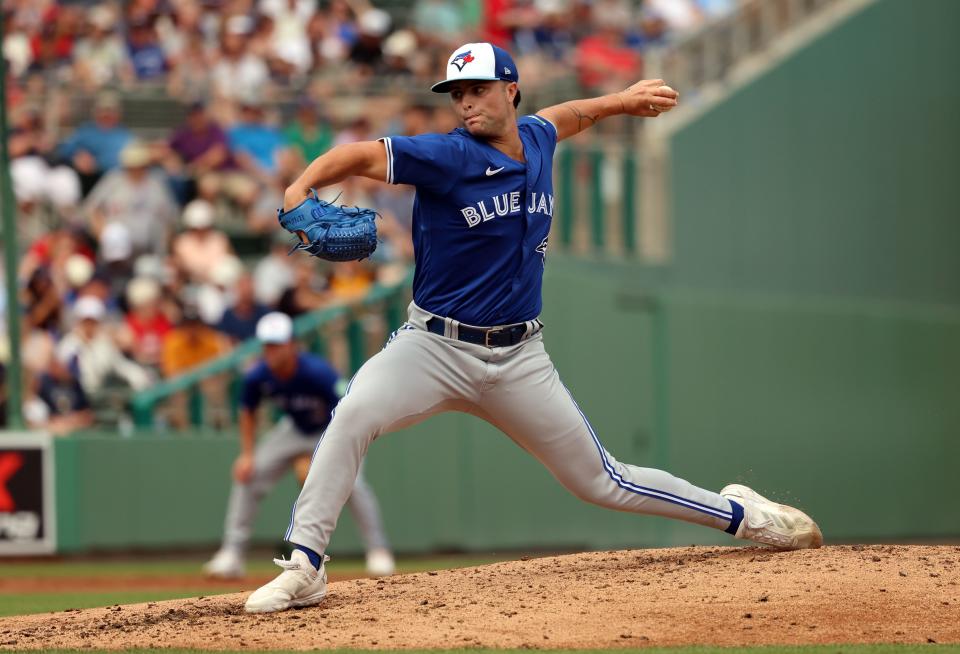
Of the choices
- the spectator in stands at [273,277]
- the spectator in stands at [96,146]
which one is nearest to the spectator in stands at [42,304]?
the spectator in stands at [96,146]

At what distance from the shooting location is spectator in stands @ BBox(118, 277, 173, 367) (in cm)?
1468

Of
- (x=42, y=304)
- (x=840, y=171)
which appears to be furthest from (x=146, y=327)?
(x=840, y=171)

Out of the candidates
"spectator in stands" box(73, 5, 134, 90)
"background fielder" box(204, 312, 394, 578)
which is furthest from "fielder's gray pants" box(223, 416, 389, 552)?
"spectator in stands" box(73, 5, 134, 90)

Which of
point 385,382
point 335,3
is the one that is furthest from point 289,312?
point 385,382

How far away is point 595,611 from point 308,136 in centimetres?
1030

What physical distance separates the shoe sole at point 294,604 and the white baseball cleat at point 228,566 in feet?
16.5

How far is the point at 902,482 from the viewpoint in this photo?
55.4 ft

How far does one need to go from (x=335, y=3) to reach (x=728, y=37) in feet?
16.8

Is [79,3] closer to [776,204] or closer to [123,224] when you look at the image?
[123,224]

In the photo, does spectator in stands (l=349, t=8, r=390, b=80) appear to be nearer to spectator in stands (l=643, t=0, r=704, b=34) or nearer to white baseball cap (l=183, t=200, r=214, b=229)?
white baseball cap (l=183, t=200, r=214, b=229)

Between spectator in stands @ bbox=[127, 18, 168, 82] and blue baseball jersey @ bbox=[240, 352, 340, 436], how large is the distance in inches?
260

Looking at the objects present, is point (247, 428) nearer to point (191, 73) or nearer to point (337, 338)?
point (337, 338)

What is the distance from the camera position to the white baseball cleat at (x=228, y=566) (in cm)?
1181

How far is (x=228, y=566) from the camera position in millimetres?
11836
